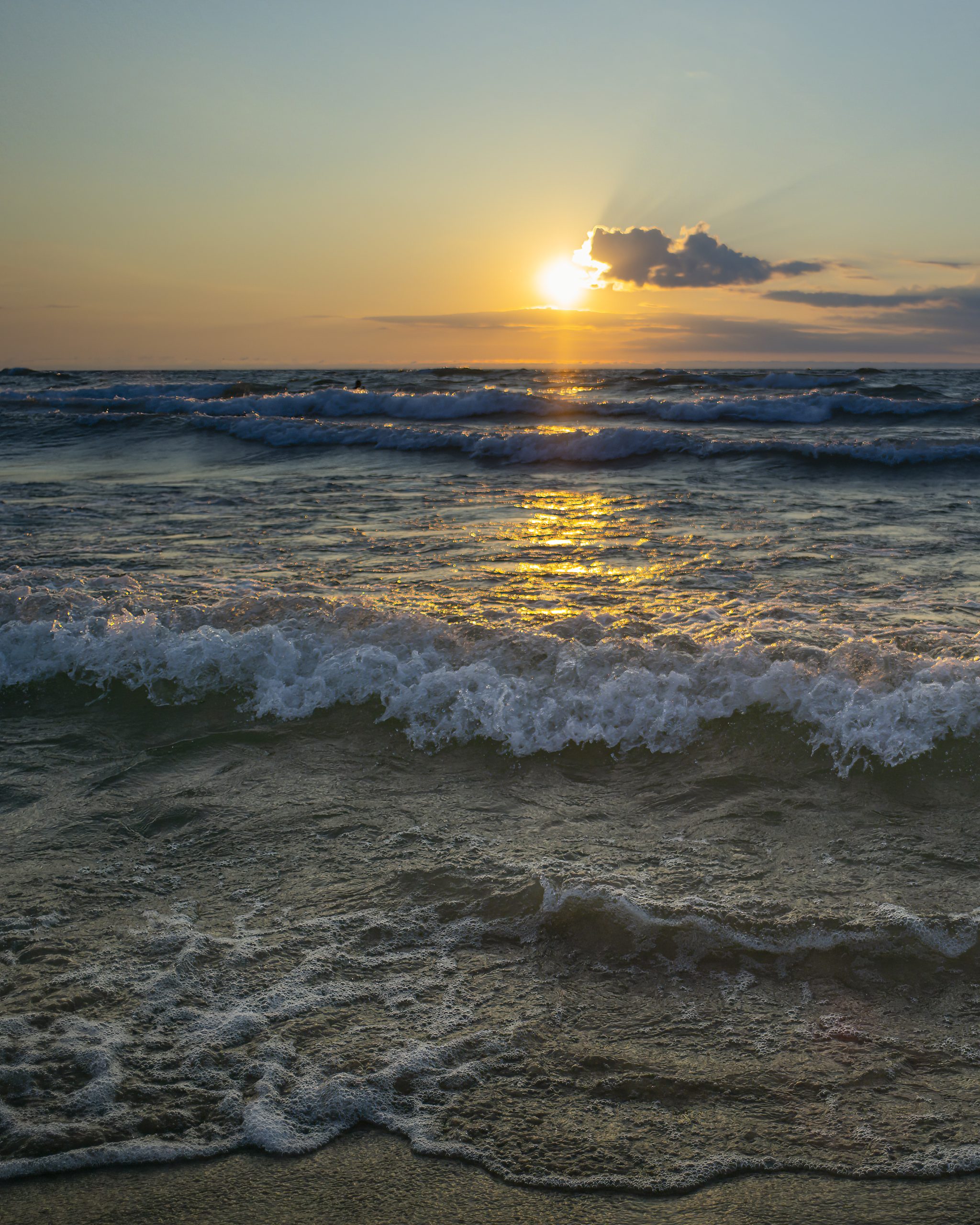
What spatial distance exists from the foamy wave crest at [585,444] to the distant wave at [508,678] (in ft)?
34.4

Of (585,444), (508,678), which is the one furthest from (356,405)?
(508,678)

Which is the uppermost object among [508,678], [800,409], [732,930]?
[800,409]

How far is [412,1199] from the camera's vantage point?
72.2 inches

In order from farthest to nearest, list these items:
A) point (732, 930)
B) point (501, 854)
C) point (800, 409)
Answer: point (800, 409)
point (501, 854)
point (732, 930)

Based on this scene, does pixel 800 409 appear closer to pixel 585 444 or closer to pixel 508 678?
pixel 585 444

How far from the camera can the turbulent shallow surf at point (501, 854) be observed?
206 centimetres

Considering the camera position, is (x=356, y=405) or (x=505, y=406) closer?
(x=505, y=406)

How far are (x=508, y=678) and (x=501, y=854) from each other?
4.69 feet

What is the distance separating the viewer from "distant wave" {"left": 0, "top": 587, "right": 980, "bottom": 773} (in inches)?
155

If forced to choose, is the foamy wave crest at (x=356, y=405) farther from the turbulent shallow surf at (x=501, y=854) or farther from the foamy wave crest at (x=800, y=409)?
the turbulent shallow surf at (x=501, y=854)

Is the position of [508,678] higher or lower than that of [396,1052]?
higher

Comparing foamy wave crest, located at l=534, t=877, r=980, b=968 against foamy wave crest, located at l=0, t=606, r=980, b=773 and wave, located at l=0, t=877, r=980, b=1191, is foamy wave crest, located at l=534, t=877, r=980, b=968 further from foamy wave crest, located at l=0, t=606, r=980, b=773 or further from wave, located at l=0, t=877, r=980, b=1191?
foamy wave crest, located at l=0, t=606, r=980, b=773

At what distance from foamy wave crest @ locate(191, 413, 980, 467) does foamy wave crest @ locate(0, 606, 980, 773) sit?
10484mm

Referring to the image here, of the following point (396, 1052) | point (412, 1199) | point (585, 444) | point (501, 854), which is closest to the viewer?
point (412, 1199)
